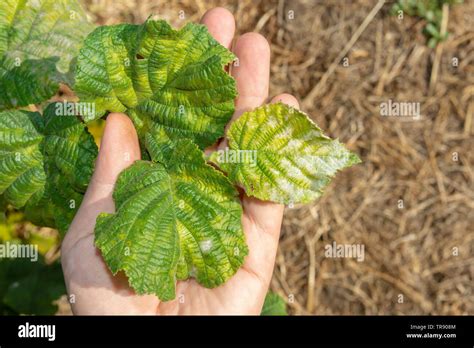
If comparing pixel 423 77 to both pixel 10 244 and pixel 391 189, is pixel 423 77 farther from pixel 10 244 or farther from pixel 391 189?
pixel 10 244

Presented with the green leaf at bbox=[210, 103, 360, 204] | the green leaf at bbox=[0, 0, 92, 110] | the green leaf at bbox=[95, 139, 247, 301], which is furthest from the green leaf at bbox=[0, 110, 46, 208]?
the green leaf at bbox=[210, 103, 360, 204]

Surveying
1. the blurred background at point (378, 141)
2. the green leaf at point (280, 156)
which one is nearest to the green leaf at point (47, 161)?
the green leaf at point (280, 156)

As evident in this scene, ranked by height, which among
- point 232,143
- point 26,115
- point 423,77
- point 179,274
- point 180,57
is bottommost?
point 179,274

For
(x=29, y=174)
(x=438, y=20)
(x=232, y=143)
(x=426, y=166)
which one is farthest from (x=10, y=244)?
(x=438, y=20)

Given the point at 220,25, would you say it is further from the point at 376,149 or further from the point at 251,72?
the point at 376,149

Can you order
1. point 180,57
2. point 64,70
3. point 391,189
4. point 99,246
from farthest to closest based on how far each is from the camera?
1. point 391,189
2. point 64,70
3. point 180,57
4. point 99,246

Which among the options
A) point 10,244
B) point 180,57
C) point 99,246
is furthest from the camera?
point 10,244
